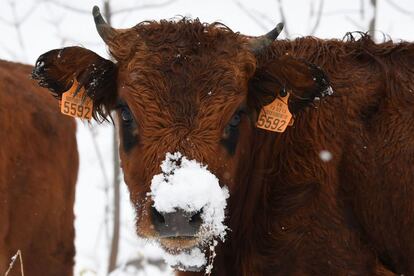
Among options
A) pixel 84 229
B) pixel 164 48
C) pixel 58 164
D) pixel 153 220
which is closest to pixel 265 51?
pixel 164 48

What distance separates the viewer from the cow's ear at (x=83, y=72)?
5.28 m

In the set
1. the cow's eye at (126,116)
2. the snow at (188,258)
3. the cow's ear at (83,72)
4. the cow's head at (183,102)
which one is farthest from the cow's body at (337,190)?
the cow's ear at (83,72)

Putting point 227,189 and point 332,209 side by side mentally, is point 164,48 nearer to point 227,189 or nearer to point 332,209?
point 227,189

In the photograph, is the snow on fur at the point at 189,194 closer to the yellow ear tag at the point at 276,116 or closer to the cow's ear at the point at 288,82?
the yellow ear tag at the point at 276,116

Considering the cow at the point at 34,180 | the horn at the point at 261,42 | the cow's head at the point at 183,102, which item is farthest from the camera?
the cow at the point at 34,180

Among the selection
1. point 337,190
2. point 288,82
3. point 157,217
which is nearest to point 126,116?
point 157,217

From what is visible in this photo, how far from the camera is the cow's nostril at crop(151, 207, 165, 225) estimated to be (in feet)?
14.3

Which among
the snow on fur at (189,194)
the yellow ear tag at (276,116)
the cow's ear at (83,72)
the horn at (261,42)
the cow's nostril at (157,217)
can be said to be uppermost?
the horn at (261,42)

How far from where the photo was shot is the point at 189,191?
4.29 m

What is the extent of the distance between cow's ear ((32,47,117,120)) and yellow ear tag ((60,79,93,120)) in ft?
0.15

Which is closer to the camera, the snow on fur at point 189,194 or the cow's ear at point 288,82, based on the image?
the snow on fur at point 189,194

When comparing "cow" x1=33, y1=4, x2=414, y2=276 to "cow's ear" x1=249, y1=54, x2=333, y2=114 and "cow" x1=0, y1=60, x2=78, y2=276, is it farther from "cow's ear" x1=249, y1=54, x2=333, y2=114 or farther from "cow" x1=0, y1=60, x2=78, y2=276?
"cow" x1=0, y1=60, x2=78, y2=276

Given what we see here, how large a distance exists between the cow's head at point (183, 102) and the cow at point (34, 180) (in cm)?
180

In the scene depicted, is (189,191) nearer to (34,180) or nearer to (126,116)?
(126,116)
